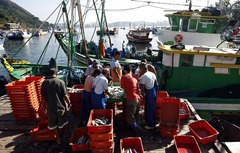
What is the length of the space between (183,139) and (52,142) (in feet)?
10.9

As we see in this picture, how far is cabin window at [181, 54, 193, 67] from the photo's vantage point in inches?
323

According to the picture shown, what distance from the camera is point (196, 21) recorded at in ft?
41.2

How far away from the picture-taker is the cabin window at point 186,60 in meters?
8.19

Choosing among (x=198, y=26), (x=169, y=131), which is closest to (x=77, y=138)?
(x=169, y=131)

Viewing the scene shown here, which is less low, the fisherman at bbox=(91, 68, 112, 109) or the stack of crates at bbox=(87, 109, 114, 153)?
the fisherman at bbox=(91, 68, 112, 109)

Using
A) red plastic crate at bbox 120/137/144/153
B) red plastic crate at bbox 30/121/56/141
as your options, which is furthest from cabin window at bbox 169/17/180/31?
red plastic crate at bbox 30/121/56/141

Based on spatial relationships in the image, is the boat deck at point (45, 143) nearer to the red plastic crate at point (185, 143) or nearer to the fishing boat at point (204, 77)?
the red plastic crate at point (185, 143)

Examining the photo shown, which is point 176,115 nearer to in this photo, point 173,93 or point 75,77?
point 173,93

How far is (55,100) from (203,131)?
4052 mm

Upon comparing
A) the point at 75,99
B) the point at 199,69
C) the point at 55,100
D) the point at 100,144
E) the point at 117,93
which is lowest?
the point at 100,144

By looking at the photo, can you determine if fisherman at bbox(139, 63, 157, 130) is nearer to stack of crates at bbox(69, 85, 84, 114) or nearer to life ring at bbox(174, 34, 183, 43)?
stack of crates at bbox(69, 85, 84, 114)

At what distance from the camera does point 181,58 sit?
8242mm

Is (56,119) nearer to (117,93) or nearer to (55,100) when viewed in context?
(55,100)

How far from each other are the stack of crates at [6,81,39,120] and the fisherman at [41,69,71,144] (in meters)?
1.32
